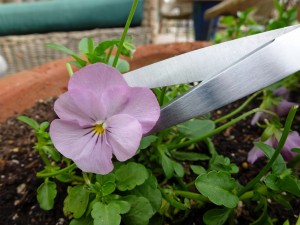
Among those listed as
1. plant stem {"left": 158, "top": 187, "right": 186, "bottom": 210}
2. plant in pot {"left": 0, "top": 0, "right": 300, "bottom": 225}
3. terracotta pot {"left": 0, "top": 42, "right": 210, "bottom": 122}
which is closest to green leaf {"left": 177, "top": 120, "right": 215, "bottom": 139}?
plant in pot {"left": 0, "top": 0, "right": 300, "bottom": 225}

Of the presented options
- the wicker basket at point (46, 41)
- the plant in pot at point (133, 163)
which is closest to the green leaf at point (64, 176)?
the plant in pot at point (133, 163)

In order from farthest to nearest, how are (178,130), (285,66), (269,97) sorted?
(269,97)
(178,130)
(285,66)

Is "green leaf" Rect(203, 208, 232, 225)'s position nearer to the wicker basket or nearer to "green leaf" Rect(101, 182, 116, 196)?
Answer: "green leaf" Rect(101, 182, 116, 196)

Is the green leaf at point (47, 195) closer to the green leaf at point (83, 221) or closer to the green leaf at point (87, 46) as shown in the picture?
the green leaf at point (83, 221)

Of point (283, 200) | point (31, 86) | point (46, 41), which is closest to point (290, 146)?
point (283, 200)

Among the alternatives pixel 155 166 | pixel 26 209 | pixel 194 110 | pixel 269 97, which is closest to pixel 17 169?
pixel 26 209

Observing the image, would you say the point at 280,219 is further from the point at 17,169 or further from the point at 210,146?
the point at 17,169
